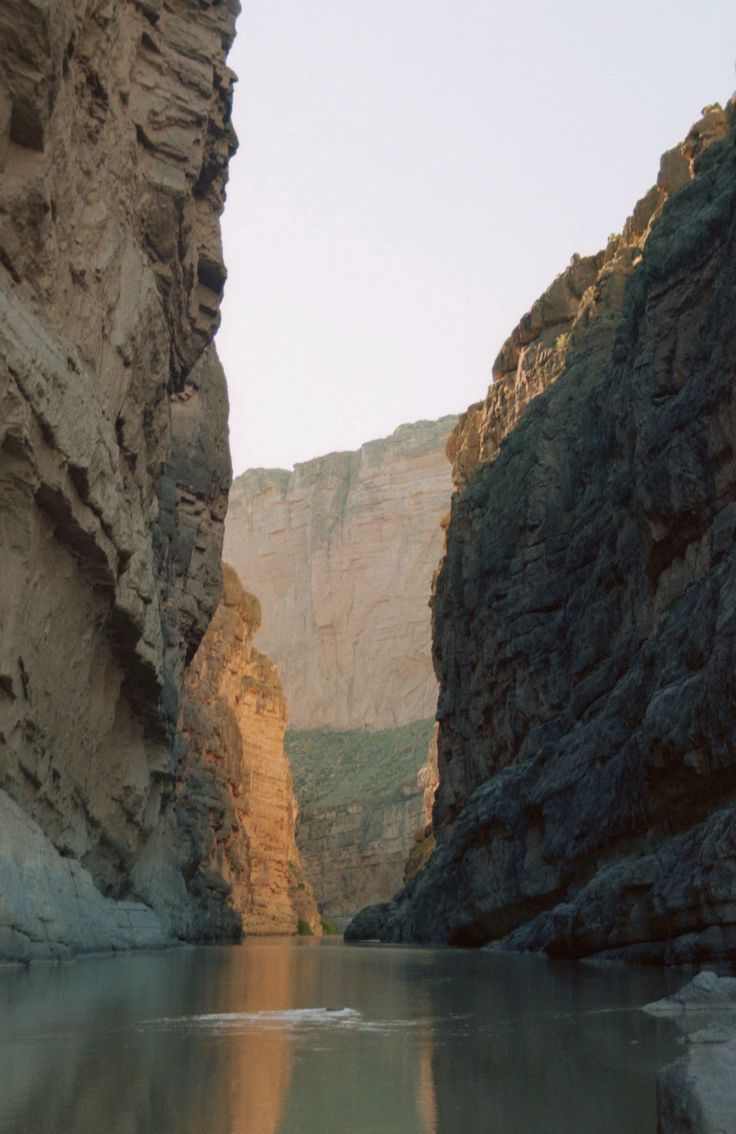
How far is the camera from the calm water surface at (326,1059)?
4.41 meters

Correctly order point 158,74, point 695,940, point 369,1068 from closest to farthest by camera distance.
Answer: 1. point 369,1068
2. point 695,940
3. point 158,74

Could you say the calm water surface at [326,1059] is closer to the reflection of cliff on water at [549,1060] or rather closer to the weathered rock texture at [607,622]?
the reflection of cliff on water at [549,1060]

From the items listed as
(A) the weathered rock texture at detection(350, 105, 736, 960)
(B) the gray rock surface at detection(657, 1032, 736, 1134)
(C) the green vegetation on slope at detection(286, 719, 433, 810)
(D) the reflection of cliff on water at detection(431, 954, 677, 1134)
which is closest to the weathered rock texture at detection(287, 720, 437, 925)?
(C) the green vegetation on slope at detection(286, 719, 433, 810)

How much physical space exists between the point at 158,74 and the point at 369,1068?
22.4 m

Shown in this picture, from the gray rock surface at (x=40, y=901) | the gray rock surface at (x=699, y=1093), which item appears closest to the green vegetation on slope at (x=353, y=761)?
the gray rock surface at (x=40, y=901)

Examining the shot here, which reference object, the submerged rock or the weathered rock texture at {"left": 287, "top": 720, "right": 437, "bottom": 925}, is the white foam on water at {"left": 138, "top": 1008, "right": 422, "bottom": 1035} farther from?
the weathered rock texture at {"left": 287, "top": 720, "right": 437, "bottom": 925}

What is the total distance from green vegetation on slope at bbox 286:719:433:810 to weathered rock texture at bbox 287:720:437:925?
0.15 meters

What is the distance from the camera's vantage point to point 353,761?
114938 millimetres

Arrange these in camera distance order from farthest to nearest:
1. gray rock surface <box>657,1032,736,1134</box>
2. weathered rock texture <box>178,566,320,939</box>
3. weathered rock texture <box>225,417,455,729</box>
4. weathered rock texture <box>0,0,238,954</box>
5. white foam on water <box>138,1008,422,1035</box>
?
weathered rock texture <box>225,417,455,729</box>
weathered rock texture <box>178,566,320,939</box>
weathered rock texture <box>0,0,238,954</box>
white foam on water <box>138,1008,422,1035</box>
gray rock surface <box>657,1032,736,1134</box>

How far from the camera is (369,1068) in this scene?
229 inches

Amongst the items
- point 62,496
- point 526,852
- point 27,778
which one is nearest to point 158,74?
point 62,496

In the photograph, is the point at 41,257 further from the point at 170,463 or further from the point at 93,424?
the point at 170,463

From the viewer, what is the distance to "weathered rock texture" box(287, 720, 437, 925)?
303 ft

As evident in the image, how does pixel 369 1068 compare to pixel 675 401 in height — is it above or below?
below
